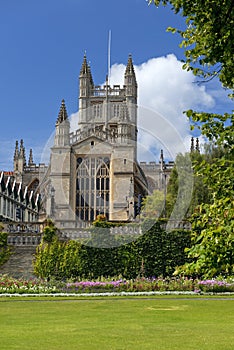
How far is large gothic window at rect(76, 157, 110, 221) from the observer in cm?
6347

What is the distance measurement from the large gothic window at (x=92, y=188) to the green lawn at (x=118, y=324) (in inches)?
1700

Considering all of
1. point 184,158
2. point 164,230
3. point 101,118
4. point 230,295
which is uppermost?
point 101,118

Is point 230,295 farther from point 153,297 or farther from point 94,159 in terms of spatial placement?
point 94,159

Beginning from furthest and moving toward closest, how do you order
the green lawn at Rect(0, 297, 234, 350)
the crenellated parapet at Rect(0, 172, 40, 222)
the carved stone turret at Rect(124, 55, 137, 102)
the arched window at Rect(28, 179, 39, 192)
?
the carved stone turret at Rect(124, 55, 137, 102) → the arched window at Rect(28, 179, 39, 192) → the crenellated parapet at Rect(0, 172, 40, 222) → the green lawn at Rect(0, 297, 234, 350)

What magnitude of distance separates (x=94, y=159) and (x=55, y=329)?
171 feet

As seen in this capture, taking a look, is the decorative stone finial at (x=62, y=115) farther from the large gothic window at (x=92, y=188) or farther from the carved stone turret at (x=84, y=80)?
the carved stone turret at (x=84, y=80)

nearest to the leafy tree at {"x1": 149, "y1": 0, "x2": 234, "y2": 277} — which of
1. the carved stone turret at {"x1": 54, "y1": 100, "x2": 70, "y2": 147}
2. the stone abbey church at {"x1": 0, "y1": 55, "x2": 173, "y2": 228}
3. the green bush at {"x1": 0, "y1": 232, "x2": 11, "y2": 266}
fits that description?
the green bush at {"x1": 0, "y1": 232, "x2": 11, "y2": 266}

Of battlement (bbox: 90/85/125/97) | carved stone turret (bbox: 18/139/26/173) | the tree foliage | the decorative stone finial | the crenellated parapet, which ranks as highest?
battlement (bbox: 90/85/125/97)

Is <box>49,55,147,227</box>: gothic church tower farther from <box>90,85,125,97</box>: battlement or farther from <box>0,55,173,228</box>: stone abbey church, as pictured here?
<box>90,85,125,97</box>: battlement

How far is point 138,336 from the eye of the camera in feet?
37.2

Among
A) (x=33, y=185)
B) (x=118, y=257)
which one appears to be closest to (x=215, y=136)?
(x=118, y=257)

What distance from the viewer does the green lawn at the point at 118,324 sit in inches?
407

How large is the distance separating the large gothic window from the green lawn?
4317cm

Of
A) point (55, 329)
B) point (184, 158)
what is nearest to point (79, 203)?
point (184, 158)
